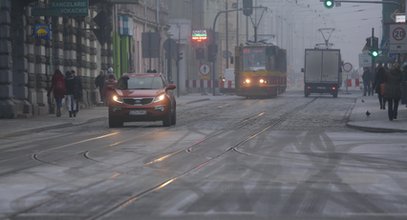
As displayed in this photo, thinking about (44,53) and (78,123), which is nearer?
(78,123)

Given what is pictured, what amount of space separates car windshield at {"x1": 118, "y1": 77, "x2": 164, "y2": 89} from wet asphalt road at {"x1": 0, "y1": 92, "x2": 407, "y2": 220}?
3.41m

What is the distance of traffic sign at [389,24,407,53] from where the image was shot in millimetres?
26422

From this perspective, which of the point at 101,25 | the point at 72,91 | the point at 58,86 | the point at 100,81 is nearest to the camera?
the point at 58,86

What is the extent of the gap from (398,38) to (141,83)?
8.02 meters

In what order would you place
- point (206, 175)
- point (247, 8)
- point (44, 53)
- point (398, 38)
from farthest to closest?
point (247, 8)
point (44, 53)
point (398, 38)
point (206, 175)

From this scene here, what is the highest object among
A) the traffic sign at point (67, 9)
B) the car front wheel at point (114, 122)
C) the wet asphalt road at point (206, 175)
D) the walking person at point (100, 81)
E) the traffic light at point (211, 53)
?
the traffic sign at point (67, 9)

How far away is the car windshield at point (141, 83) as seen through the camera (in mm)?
25484

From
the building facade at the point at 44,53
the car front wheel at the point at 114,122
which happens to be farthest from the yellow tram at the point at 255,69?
the car front wheel at the point at 114,122

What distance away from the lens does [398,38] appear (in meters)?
26.5

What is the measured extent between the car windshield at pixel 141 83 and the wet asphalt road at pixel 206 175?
3.41 meters

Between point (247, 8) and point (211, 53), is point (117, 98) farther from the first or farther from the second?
point (211, 53)

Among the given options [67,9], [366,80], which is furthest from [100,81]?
[366,80]

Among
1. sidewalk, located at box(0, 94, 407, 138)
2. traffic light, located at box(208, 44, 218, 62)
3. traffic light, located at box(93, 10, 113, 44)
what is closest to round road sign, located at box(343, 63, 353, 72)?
traffic light, located at box(208, 44, 218, 62)

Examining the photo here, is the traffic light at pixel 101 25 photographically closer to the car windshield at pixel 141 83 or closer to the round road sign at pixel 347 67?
the car windshield at pixel 141 83
